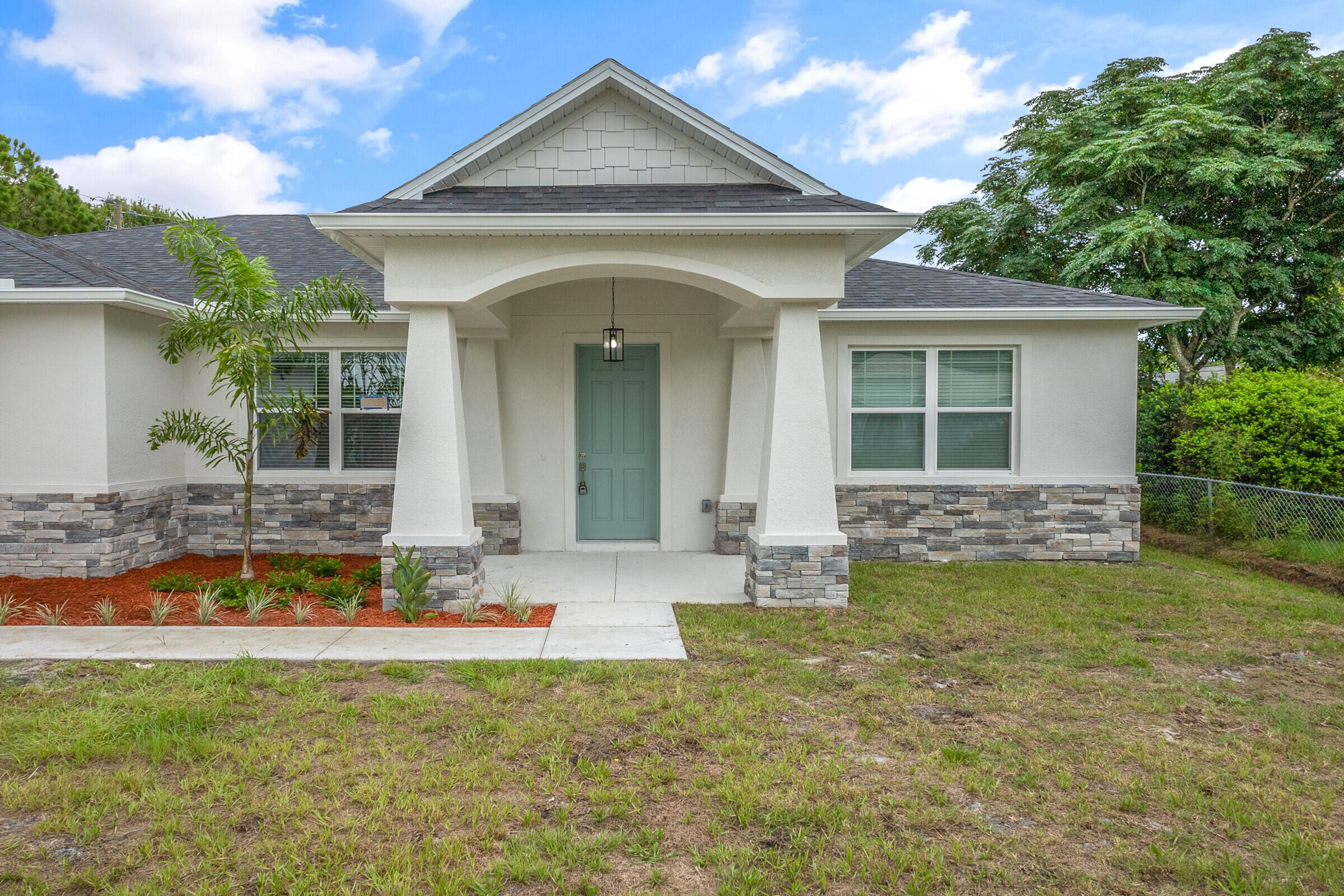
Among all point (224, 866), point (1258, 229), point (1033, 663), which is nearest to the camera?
point (224, 866)

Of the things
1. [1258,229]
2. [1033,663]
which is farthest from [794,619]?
[1258,229]

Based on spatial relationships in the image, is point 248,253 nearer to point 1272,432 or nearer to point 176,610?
point 176,610

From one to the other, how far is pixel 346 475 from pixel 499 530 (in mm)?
1980

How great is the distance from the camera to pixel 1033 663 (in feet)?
15.3

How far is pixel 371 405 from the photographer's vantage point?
827 cm

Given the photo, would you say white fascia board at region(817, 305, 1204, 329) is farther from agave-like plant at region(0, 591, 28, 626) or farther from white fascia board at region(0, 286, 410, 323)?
agave-like plant at region(0, 591, 28, 626)

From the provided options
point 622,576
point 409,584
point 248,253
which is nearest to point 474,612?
point 409,584

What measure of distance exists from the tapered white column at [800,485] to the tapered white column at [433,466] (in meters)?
2.64

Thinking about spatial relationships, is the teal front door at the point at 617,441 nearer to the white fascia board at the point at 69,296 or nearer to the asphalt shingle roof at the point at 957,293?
the asphalt shingle roof at the point at 957,293

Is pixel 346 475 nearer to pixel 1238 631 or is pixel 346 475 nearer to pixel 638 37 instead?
pixel 1238 631

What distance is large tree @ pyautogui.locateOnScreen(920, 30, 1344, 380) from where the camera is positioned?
1276cm

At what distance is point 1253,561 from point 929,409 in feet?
12.8

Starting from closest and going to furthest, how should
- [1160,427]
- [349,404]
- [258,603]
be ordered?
[258,603], [349,404], [1160,427]

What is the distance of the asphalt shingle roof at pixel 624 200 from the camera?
5.77 meters
